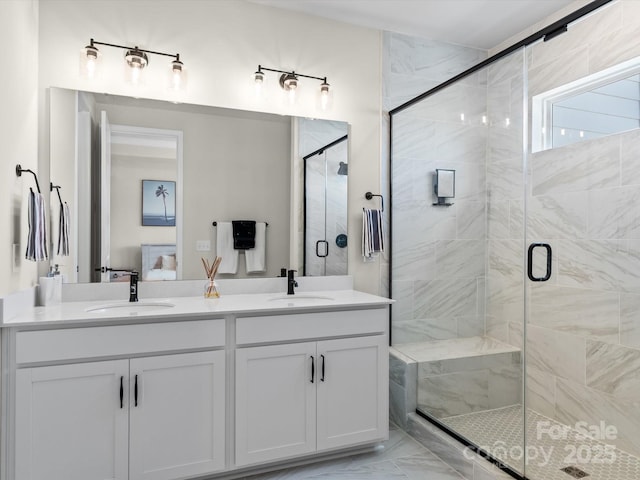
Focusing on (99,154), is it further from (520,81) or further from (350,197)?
(520,81)

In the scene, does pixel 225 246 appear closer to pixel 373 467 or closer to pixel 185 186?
pixel 185 186

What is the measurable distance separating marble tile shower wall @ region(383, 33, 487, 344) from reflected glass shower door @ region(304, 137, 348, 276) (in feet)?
1.32

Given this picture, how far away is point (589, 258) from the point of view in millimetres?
2402

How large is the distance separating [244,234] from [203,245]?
25 cm

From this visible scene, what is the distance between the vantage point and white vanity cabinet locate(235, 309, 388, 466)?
2.01 metres

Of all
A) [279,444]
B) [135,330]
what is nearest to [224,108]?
[135,330]

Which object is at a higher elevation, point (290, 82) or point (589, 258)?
point (290, 82)

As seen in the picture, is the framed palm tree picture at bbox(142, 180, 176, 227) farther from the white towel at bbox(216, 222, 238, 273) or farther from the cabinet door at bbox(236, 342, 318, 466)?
the cabinet door at bbox(236, 342, 318, 466)

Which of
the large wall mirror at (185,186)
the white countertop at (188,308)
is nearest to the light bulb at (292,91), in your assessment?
the large wall mirror at (185,186)

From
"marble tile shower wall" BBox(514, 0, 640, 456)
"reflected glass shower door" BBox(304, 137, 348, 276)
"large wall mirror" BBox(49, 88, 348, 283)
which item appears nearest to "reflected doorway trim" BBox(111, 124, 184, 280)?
"large wall mirror" BBox(49, 88, 348, 283)

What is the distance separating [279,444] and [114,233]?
140 cm

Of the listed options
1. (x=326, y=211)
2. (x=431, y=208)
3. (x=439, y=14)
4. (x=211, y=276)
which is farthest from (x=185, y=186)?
(x=439, y=14)

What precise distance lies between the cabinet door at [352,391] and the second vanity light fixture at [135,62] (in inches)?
66.5

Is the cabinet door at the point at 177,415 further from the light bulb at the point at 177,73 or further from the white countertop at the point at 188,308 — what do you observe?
the light bulb at the point at 177,73
